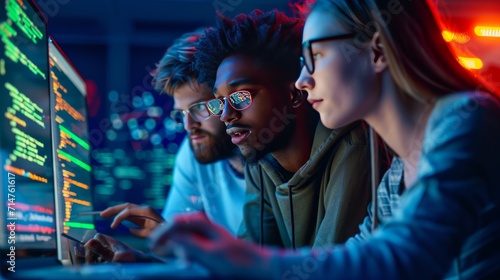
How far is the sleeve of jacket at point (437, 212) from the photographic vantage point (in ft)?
2.21

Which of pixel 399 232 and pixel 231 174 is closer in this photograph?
pixel 399 232

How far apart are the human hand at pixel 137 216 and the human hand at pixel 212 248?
92 cm

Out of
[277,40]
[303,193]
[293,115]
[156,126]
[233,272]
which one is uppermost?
[156,126]

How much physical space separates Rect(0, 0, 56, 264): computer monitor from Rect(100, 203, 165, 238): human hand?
386 mm

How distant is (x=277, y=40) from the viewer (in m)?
1.62

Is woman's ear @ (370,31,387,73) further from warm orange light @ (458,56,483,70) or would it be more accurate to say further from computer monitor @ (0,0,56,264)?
computer monitor @ (0,0,56,264)

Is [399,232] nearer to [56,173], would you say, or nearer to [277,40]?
[56,173]

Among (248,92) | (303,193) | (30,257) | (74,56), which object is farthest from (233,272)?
(74,56)

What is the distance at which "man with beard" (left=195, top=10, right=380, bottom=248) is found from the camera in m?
1.42

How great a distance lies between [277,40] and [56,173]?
74 centimetres

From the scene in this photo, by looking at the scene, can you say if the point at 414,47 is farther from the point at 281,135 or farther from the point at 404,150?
the point at 281,135

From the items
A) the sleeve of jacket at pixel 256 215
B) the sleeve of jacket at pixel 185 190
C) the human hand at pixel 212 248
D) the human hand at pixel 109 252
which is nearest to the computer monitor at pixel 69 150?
the human hand at pixel 109 252

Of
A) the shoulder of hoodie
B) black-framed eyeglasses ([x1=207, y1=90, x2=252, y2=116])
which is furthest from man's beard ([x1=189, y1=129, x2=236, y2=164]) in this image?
the shoulder of hoodie

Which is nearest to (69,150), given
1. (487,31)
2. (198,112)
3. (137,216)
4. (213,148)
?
(137,216)
